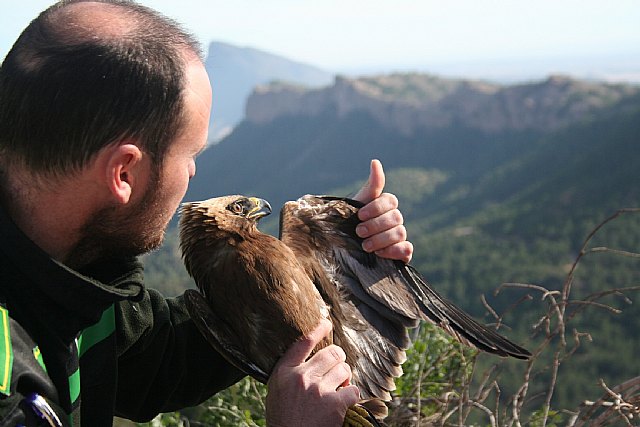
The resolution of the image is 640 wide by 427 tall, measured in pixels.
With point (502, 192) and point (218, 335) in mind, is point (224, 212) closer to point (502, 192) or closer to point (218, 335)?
point (218, 335)

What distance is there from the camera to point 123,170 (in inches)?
81.7

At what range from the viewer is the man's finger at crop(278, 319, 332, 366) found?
259cm

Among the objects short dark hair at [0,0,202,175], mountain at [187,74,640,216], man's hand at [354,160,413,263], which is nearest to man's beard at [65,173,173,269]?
short dark hair at [0,0,202,175]

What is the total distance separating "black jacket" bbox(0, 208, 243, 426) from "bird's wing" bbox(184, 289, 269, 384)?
0.12 metres

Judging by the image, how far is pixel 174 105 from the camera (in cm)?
210

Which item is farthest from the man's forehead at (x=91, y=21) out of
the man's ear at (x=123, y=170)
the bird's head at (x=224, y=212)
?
the bird's head at (x=224, y=212)

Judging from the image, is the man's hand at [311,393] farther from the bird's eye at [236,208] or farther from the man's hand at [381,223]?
the bird's eye at [236,208]

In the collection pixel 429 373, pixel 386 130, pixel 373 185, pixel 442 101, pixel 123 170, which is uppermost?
pixel 123 170

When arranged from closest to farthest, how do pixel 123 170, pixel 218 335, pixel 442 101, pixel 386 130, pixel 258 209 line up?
1. pixel 123 170
2. pixel 218 335
3. pixel 258 209
4. pixel 442 101
5. pixel 386 130

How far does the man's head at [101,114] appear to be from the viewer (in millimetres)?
1957

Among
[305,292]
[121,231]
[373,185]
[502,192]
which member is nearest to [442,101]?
[502,192]

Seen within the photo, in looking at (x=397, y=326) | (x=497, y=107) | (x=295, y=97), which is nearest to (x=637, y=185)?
(x=497, y=107)

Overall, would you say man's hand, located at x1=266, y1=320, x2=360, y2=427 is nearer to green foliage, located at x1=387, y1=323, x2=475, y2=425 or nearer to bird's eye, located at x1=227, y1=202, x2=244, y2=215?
bird's eye, located at x1=227, y1=202, x2=244, y2=215

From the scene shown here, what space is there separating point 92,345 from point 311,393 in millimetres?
771
